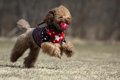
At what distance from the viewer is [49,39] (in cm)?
839

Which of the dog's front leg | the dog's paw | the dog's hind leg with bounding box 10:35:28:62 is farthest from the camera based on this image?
the dog's hind leg with bounding box 10:35:28:62

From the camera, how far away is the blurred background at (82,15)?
20859mm

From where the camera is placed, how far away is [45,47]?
8.13 m

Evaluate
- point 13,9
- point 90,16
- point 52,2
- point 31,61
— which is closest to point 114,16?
point 90,16

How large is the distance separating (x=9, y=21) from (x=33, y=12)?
1.22 m

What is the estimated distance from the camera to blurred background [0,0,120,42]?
20859 millimetres

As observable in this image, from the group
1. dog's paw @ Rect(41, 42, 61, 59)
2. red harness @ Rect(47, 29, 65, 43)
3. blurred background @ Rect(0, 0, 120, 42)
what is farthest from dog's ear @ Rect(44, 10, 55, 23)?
blurred background @ Rect(0, 0, 120, 42)

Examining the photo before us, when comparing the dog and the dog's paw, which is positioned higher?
the dog

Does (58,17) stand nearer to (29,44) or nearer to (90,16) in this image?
(29,44)

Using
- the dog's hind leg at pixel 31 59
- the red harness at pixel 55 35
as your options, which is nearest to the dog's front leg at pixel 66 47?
the red harness at pixel 55 35

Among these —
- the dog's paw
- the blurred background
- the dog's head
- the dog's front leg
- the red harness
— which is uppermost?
the blurred background

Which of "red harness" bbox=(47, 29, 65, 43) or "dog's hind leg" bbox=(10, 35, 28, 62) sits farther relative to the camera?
"dog's hind leg" bbox=(10, 35, 28, 62)

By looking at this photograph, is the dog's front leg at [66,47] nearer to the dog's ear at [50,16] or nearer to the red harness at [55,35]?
the red harness at [55,35]

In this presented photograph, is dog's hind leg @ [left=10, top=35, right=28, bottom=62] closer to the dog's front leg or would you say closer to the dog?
the dog
